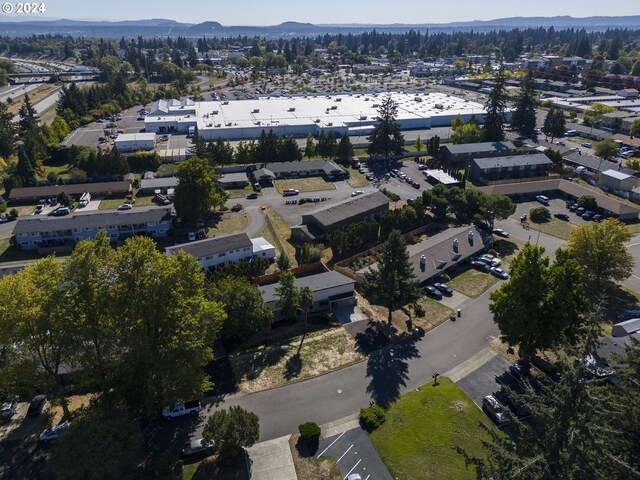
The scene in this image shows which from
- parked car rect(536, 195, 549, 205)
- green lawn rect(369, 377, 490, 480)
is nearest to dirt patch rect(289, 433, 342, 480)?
green lawn rect(369, 377, 490, 480)

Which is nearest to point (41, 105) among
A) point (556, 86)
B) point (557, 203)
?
point (557, 203)

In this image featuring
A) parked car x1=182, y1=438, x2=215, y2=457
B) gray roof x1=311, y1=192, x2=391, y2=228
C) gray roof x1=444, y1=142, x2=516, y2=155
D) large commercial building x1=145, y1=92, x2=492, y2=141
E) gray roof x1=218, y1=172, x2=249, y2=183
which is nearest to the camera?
parked car x1=182, y1=438, x2=215, y2=457

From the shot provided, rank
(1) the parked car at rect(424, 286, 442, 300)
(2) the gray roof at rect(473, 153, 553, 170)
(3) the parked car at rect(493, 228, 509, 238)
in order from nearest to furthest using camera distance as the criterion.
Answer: (1) the parked car at rect(424, 286, 442, 300)
(3) the parked car at rect(493, 228, 509, 238)
(2) the gray roof at rect(473, 153, 553, 170)

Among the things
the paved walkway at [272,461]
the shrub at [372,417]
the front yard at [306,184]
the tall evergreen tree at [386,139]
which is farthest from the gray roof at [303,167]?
the paved walkway at [272,461]

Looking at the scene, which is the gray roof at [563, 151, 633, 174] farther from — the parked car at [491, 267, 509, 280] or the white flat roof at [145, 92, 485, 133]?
the parked car at [491, 267, 509, 280]

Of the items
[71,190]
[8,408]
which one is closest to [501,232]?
[8,408]

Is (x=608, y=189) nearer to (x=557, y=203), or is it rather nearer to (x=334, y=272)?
(x=557, y=203)
